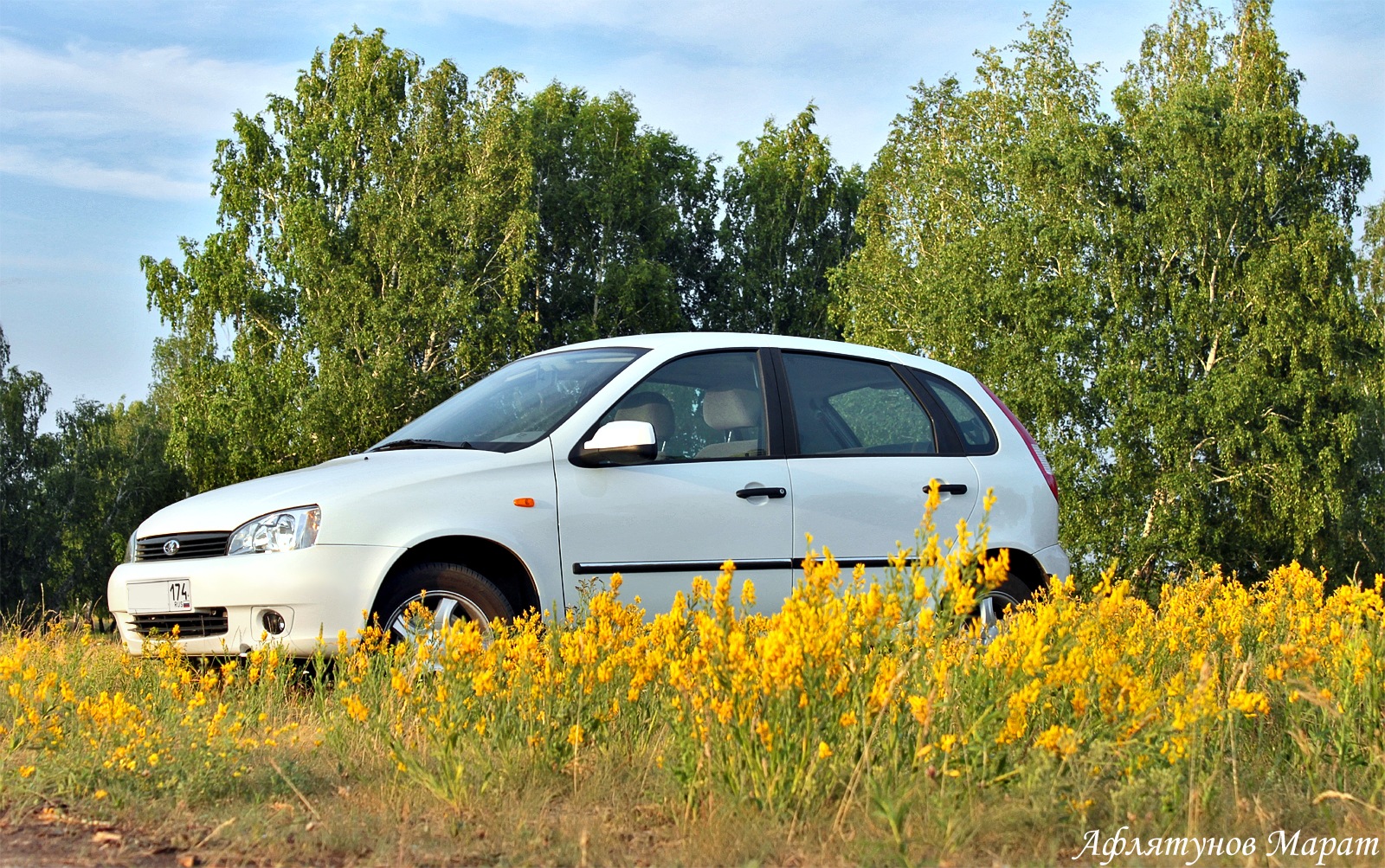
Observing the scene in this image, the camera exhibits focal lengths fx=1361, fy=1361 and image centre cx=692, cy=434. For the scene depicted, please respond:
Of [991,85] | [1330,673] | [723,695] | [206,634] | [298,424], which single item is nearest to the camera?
[723,695]

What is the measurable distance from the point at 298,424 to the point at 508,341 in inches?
246

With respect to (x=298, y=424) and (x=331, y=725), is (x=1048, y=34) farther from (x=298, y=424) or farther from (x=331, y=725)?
(x=331, y=725)

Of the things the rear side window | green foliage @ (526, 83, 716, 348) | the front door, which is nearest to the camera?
the front door

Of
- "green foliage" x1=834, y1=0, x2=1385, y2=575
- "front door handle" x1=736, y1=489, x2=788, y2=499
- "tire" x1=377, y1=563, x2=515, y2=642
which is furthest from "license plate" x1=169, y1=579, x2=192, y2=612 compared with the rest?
"green foliage" x1=834, y1=0, x2=1385, y2=575

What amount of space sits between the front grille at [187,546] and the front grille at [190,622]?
227mm

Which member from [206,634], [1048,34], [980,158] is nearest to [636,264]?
[980,158]

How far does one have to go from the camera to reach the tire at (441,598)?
5.28 metres

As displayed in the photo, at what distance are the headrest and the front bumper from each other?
1.66 metres

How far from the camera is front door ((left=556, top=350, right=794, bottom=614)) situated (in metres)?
5.72

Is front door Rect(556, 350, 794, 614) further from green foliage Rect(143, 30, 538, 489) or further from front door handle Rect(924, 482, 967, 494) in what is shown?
green foliage Rect(143, 30, 538, 489)

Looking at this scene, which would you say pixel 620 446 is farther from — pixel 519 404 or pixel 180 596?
pixel 180 596

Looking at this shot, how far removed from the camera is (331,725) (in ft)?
13.6

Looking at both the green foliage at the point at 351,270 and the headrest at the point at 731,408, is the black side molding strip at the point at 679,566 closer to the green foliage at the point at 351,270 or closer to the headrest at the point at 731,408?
the headrest at the point at 731,408

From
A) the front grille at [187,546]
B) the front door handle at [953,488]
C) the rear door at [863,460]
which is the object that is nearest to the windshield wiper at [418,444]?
the front grille at [187,546]
